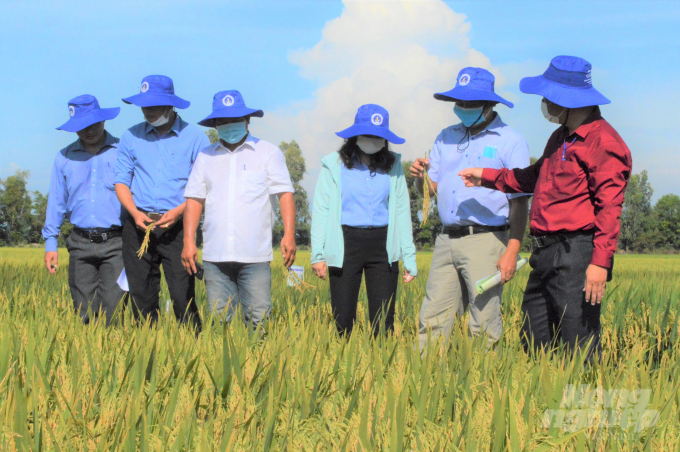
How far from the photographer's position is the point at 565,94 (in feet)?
9.03

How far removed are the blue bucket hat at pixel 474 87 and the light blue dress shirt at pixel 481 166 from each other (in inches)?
7.0

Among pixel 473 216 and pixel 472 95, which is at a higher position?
pixel 472 95

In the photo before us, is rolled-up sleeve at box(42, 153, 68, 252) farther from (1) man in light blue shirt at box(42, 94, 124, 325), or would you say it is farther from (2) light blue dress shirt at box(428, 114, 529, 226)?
(2) light blue dress shirt at box(428, 114, 529, 226)

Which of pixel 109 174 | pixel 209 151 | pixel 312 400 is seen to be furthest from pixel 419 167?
pixel 109 174

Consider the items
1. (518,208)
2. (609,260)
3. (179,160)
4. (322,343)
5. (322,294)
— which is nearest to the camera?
(609,260)

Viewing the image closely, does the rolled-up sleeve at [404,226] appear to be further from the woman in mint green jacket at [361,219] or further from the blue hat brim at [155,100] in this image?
the blue hat brim at [155,100]

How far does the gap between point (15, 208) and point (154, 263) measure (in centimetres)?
7746

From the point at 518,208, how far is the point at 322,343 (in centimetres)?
135

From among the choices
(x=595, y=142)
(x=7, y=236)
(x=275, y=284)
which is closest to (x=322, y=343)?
(x=595, y=142)

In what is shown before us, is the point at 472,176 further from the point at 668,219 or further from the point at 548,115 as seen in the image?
the point at 668,219

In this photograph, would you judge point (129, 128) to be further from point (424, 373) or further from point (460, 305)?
point (424, 373)

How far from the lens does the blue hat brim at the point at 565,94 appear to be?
2693mm

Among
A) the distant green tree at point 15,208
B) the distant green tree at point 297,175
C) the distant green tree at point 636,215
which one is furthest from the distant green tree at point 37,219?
the distant green tree at point 636,215

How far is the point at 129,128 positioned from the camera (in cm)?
406
